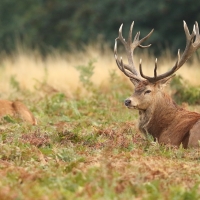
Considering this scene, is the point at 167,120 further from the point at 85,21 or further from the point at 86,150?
the point at 85,21

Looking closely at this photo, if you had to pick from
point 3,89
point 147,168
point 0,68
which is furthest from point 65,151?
point 0,68

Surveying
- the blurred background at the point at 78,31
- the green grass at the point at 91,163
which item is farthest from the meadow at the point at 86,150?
the blurred background at the point at 78,31

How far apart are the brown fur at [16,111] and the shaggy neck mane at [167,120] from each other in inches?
87.8

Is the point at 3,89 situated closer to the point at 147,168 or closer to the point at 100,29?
the point at 147,168

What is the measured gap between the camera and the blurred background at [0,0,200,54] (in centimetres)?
2841

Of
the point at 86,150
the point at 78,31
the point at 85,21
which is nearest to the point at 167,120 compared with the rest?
the point at 86,150

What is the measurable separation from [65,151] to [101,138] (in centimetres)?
160

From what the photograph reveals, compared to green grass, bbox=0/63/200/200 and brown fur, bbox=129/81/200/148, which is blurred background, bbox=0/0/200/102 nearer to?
green grass, bbox=0/63/200/200

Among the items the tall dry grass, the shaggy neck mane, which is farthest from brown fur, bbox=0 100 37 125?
the tall dry grass

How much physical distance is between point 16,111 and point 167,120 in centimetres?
286

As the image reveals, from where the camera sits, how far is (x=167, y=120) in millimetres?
9383

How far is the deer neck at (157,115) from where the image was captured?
941 centimetres

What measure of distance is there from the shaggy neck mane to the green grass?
233 millimetres

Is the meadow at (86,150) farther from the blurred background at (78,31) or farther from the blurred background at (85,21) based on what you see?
the blurred background at (85,21)
